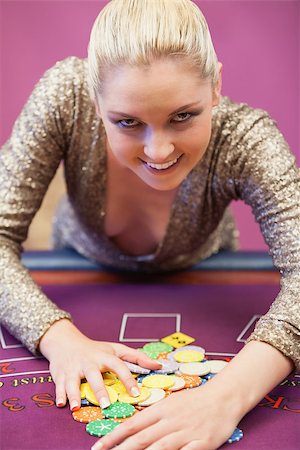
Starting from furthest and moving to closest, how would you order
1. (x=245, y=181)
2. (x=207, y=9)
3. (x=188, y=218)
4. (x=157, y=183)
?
(x=207, y=9) < (x=188, y=218) < (x=245, y=181) < (x=157, y=183)

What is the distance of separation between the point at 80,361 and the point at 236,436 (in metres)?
0.34

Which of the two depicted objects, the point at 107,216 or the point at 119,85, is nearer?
the point at 119,85

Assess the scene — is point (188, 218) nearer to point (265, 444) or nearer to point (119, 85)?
point (119, 85)

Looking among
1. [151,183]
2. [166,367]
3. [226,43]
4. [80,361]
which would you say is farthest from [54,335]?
[226,43]

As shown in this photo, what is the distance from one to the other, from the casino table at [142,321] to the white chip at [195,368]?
0.23ft

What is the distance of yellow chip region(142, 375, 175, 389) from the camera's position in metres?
1.24

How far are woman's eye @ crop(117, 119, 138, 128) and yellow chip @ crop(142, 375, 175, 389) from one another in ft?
1.49

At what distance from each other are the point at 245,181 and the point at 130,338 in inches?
16.3

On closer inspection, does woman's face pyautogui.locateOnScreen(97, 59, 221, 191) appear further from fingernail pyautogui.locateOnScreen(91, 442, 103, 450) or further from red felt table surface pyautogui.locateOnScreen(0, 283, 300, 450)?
fingernail pyautogui.locateOnScreen(91, 442, 103, 450)

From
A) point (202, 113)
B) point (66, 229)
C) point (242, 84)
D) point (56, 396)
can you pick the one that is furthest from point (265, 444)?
point (242, 84)

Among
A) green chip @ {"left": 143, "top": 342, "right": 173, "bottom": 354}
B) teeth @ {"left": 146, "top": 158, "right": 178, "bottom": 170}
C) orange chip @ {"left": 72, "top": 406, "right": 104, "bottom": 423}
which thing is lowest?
orange chip @ {"left": 72, "top": 406, "right": 104, "bottom": 423}

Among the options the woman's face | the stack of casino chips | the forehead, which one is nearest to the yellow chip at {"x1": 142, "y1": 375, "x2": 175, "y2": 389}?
the stack of casino chips

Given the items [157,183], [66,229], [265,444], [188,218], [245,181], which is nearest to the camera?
[265,444]

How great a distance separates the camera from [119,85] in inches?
48.6
